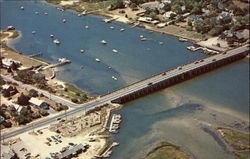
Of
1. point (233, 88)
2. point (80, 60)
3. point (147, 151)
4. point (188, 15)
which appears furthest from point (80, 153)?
point (188, 15)

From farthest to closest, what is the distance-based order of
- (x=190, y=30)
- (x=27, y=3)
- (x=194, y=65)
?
1. (x=27, y=3)
2. (x=190, y=30)
3. (x=194, y=65)

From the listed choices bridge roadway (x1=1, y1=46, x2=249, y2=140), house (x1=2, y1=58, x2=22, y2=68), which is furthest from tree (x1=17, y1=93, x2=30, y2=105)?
house (x1=2, y1=58, x2=22, y2=68)

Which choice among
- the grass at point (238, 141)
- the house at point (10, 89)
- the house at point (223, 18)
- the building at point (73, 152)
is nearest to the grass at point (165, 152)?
the grass at point (238, 141)

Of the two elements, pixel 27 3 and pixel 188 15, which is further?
pixel 27 3

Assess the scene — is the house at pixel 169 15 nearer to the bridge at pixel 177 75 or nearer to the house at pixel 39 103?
the bridge at pixel 177 75

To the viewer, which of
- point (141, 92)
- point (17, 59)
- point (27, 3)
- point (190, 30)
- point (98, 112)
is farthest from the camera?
point (27, 3)

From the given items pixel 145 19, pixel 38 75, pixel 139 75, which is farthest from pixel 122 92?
pixel 145 19

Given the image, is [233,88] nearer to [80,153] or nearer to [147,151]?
[147,151]
